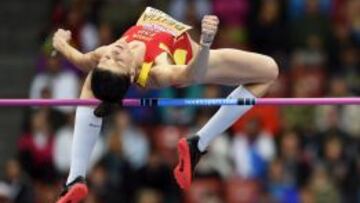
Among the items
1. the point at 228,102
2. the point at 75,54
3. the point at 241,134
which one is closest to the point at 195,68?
the point at 228,102

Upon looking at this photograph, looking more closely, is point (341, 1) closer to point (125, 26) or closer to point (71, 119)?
point (125, 26)

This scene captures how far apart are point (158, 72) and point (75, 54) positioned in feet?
2.58

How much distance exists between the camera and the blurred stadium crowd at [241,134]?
16.4 metres

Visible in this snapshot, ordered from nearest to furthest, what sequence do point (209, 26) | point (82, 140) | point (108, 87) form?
point (209, 26), point (108, 87), point (82, 140)

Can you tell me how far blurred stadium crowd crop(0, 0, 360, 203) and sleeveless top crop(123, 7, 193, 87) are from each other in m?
3.97

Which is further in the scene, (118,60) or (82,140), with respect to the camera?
(82,140)

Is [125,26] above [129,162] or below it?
above

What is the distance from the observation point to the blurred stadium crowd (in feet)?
53.9

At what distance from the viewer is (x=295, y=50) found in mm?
17891

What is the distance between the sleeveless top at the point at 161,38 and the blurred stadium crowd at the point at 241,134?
13.0ft

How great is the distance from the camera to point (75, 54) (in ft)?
40.4

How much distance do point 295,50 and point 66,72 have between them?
2.85 metres

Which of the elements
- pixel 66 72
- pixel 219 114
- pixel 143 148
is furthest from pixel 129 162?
pixel 219 114

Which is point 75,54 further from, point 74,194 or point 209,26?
point 209,26
